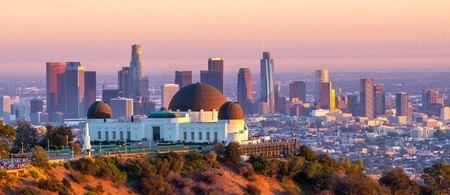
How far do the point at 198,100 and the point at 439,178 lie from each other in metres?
16.8

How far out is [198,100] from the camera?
8494 cm

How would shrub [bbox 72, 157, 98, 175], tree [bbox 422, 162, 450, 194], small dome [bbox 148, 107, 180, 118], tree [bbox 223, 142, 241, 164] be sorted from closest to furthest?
1. shrub [bbox 72, 157, 98, 175]
2. tree [bbox 223, 142, 241, 164]
3. tree [bbox 422, 162, 450, 194]
4. small dome [bbox 148, 107, 180, 118]

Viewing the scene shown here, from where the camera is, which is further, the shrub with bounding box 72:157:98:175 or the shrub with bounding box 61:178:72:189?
the shrub with bounding box 72:157:98:175

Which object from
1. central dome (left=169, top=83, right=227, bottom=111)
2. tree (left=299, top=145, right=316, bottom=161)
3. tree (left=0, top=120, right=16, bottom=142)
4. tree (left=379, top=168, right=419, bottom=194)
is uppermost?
central dome (left=169, top=83, right=227, bottom=111)

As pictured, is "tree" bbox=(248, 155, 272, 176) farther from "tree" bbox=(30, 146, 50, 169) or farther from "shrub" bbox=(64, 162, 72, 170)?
"tree" bbox=(30, 146, 50, 169)

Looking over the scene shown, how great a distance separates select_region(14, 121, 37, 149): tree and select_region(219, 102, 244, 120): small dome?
409 inches

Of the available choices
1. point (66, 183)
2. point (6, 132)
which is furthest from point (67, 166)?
point (6, 132)

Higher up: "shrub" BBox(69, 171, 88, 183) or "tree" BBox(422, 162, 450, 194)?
"shrub" BBox(69, 171, 88, 183)

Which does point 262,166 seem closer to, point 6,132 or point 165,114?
point 6,132

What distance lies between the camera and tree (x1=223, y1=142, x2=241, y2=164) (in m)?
69.4

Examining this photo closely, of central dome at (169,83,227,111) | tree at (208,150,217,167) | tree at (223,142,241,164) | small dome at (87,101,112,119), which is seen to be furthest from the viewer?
central dome at (169,83,227,111)

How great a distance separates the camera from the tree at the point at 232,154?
69375mm

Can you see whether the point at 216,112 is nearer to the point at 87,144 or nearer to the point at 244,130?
the point at 244,130

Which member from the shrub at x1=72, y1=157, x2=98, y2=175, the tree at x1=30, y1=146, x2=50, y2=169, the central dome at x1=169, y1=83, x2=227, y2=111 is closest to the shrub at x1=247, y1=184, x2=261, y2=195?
the shrub at x1=72, y1=157, x2=98, y2=175
